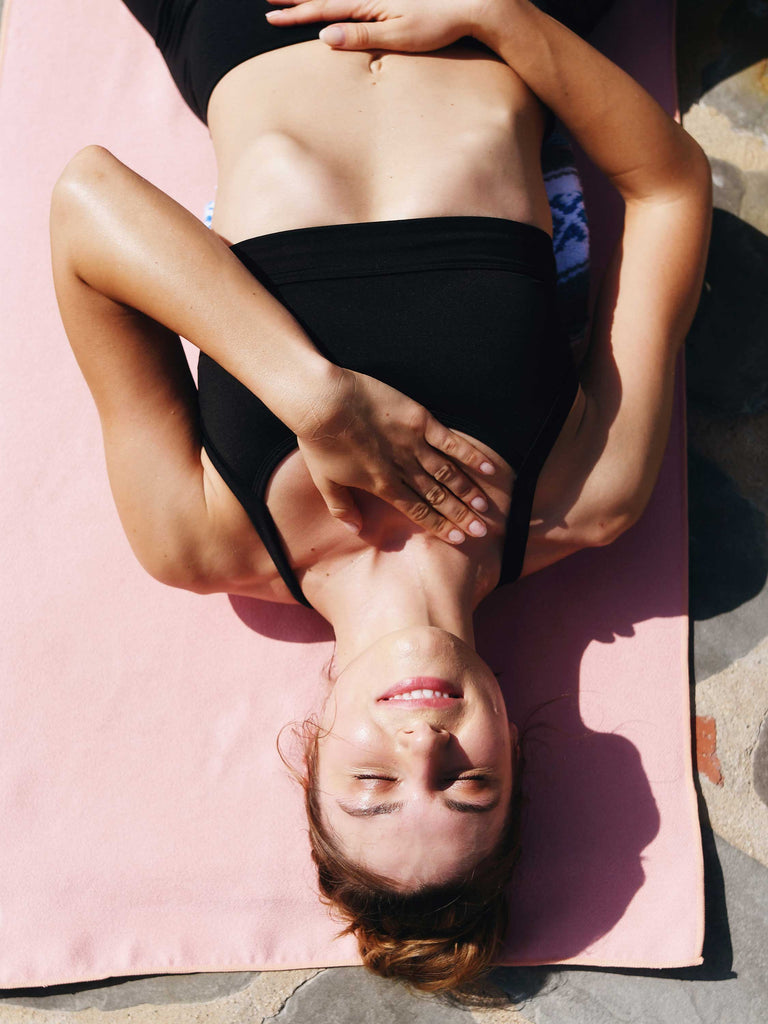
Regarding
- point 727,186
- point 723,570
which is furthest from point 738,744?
point 727,186

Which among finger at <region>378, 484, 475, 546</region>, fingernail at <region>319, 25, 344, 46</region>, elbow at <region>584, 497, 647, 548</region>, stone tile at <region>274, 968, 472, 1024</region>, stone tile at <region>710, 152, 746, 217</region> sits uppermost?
fingernail at <region>319, 25, 344, 46</region>

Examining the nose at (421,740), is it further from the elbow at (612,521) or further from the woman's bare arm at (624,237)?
the elbow at (612,521)

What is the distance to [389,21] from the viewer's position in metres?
1.89

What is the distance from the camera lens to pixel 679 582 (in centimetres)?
233

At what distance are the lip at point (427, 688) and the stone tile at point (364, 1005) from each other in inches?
34.8

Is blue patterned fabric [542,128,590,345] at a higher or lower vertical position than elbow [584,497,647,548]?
higher

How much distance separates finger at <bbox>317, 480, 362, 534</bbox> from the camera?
173 centimetres

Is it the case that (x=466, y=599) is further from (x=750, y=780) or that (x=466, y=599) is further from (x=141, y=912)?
(x=141, y=912)

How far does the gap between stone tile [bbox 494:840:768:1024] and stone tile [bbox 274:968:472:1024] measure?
6.5 inches

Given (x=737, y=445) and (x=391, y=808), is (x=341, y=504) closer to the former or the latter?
(x=391, y=808)

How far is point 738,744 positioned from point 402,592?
1.07 meters

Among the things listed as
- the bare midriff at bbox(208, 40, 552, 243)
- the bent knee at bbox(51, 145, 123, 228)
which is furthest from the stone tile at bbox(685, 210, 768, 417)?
the bent knee at bbox(51, 145, 123, 228)

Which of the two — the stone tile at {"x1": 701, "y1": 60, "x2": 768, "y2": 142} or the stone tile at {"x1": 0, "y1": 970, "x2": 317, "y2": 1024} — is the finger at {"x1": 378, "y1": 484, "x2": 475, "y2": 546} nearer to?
the stone tile at {"x1": 0, "y1": 970, "x2": 317, "y2": 1024}

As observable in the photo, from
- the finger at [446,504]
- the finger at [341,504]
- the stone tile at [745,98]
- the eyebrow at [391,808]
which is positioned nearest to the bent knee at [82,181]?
the finger at [341,504]
